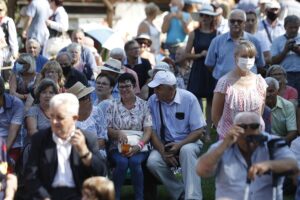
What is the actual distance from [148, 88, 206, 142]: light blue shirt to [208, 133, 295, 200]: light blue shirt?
2.20 meters

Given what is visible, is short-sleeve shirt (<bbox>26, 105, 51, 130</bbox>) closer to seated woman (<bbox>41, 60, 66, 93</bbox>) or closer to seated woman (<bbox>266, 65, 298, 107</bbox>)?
seated woman (<bbox>41, 60, 66, 93</bbox>)

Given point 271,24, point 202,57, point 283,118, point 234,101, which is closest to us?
point 234,101

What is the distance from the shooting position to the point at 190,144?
11727 mm

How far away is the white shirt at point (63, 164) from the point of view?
31.2 feet

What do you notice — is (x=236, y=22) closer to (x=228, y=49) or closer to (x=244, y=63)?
(x=228, y=49)

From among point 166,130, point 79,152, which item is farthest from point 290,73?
point 79,152

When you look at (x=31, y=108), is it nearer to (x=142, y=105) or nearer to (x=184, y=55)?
(x=142, y=105)

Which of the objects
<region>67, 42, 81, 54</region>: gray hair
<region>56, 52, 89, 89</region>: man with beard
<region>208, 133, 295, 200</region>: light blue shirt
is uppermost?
<region>67, 42, 81, 54</region>: gray hair

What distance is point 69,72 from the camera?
45.7ft

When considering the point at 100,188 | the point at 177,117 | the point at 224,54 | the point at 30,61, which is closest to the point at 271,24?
the point at 224,54

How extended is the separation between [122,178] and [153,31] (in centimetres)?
805

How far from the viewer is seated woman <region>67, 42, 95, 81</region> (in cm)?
1533

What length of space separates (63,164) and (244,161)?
1645 millimetres

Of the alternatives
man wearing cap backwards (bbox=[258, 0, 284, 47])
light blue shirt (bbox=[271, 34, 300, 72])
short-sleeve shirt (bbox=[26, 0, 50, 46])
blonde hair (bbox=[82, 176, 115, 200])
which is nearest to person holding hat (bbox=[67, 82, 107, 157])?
blonde hair (bbox=[82, 176, 115, 200])
